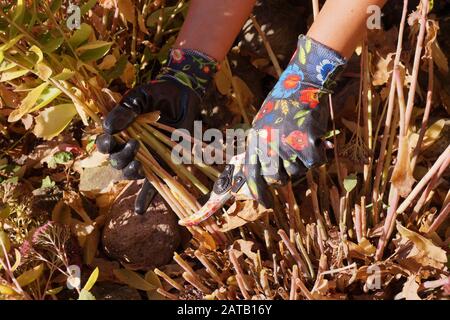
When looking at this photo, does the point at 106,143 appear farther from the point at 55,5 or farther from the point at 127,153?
the point at 55,5

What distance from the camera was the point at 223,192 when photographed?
3.13ft

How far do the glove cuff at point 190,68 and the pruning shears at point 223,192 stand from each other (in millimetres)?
178

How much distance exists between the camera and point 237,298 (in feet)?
3.18

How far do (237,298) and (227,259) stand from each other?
0.07 metres

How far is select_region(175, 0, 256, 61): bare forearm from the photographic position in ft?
3.49

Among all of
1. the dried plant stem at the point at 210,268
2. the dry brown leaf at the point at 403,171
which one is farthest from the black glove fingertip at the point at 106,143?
the dry brown leaf at the point at 403,171

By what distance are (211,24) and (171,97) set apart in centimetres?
15

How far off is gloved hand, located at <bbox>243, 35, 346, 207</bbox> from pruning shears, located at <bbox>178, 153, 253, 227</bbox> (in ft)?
0.05

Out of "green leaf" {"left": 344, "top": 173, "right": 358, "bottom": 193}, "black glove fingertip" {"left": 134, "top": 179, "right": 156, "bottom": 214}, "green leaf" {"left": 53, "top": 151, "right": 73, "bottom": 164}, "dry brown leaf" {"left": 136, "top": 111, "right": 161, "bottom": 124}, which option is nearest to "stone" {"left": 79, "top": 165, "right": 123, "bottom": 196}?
"green leaf" {"left": 53, "top": 151, "right": 73, "bottom": 164}

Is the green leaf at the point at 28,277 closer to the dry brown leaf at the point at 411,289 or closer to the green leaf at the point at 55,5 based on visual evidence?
the green leaf at the point at 55,5

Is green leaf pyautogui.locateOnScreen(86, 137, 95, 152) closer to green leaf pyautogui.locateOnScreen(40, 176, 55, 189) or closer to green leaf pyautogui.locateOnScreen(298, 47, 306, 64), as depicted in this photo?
green leaf pyautogui.locateOnScreen(40, 176, 55, 189)

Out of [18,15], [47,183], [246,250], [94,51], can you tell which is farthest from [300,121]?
[47,183]

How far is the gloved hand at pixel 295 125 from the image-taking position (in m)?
0.92

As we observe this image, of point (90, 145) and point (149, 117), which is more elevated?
point (149, 117)
